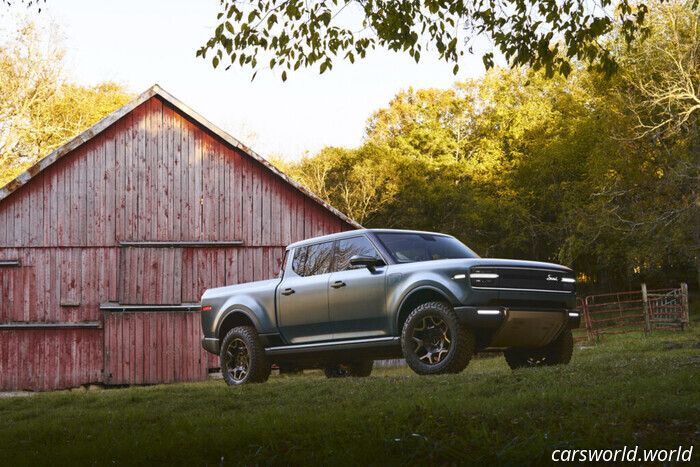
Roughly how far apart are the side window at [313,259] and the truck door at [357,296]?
238 mm

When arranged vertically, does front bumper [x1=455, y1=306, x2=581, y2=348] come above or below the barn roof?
below

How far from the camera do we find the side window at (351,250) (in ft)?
36.4

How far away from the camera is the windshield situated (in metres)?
11.0

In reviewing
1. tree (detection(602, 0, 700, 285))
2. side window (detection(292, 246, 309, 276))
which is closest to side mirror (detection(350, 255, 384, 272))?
side window (detection(292, 246, 309, 276))

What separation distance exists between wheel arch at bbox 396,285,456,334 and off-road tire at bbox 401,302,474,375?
0.12 metres

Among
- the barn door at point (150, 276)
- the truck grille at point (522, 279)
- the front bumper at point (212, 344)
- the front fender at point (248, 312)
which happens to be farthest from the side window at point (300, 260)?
the barn door at point (150, 276)

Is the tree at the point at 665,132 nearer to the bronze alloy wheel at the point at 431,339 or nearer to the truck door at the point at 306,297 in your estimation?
the truck door at the point at 306,297

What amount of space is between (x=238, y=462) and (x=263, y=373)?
6.30m

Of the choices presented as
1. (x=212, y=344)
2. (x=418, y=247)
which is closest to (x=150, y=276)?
(x=212, y=344)

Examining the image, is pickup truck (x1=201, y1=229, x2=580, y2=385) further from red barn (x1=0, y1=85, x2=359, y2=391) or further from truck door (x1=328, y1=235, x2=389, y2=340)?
red barn (x1=0, y1=85, x2=359, y2=391)

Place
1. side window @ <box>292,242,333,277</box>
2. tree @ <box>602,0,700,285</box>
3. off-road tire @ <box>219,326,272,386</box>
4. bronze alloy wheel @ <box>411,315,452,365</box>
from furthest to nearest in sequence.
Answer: tree @ <box>602,0,700,285</box> < off-road tire @ <box>219,326,272,386</box> < side window @ <box>292,242,333,277</box> < bronze alloy wheel @ <box>411,315,452,365</box>

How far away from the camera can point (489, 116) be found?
1967 inches

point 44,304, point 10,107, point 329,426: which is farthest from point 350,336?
point 10,107

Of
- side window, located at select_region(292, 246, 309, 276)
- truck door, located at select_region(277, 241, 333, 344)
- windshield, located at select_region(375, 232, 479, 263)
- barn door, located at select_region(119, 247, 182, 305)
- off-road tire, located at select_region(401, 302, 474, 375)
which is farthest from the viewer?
barn door, located at select_region(119, 247, 182, 305)
